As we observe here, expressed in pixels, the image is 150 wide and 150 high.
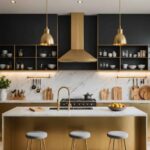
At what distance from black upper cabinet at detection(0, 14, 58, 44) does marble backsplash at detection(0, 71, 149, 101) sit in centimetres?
85

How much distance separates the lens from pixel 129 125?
462 centimetres

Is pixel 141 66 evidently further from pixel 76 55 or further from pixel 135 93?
pixel 76 55

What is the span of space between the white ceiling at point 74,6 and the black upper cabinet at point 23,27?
8.1 inches

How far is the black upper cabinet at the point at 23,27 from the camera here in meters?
6.54

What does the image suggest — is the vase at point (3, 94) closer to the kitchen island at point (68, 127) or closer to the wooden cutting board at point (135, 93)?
the kitchen island at point (68, 127)

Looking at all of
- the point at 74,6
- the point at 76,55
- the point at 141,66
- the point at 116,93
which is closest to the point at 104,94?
the point at 116,93

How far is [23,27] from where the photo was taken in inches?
259

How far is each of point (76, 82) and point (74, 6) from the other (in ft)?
Answer: 6.18

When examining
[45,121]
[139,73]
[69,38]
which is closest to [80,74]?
[69,38]

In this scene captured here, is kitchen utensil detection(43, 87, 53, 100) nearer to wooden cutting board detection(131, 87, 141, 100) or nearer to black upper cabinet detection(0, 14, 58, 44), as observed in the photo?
black upper cabinet detection(0, 14, 58, 44)

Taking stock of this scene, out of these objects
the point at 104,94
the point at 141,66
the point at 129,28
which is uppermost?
the point at 129,28

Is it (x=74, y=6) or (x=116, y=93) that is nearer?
(x=74, y=6)

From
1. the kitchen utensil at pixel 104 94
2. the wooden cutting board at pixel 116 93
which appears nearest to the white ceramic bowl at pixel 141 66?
the wooden cutting board at pixel 116 93

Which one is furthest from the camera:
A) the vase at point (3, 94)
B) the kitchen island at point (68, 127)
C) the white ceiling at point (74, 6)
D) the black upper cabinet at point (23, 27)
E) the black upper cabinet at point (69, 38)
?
the black upper cabinet at point (69, 38)
